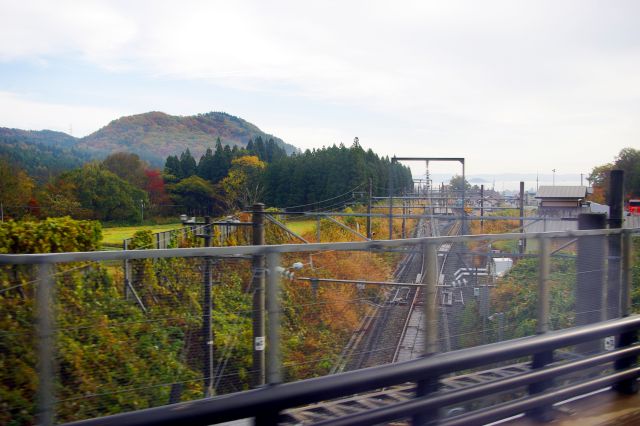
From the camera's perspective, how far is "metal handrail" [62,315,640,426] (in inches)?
123

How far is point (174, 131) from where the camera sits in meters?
88.4

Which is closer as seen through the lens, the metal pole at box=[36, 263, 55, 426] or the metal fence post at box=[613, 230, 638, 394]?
the metal pole at box=[36, 263, 55, 426]

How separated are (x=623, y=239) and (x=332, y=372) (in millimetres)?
3576

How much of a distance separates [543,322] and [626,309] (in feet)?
5.21

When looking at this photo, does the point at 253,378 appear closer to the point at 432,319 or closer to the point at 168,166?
the point at 432,319

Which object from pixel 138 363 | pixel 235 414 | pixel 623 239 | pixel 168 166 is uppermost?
pixel 168 166

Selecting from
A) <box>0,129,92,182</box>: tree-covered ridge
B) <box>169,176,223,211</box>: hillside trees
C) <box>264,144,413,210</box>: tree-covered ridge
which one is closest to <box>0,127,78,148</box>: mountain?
<box>0,129,92,182</box>: tree-covered ridge

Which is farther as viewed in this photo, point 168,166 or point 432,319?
point 168,166

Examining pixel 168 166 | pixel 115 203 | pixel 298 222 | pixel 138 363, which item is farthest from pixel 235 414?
pixel 168 166

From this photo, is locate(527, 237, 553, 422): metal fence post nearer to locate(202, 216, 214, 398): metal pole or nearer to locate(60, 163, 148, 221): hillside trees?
locate(202, 216, 214, 398): metal pole

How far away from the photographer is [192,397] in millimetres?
3475

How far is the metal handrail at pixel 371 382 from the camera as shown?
3131mm

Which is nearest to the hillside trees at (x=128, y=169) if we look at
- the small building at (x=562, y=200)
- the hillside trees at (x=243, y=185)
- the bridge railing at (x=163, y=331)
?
the hillside trees at (x=243, y=185)

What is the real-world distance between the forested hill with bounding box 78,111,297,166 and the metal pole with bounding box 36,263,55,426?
77393mm
